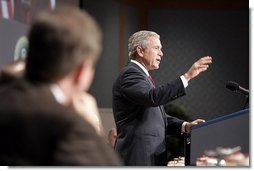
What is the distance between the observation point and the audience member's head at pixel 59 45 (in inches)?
43.0

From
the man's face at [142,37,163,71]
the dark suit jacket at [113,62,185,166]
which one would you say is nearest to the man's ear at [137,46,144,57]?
the man's face at [142,37,163,71]

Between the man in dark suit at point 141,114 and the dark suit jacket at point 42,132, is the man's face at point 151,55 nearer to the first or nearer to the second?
the man in dark suit at point 141,114

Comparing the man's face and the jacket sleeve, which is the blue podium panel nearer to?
the jacket sleeve

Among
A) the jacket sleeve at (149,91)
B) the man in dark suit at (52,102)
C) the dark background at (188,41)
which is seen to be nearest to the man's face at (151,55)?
the jacket sleeve at (149,91)

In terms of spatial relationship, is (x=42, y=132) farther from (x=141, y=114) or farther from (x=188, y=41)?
(x=188, y=41)

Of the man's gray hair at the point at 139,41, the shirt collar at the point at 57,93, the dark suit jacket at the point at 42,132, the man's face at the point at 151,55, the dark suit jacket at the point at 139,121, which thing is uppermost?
the shirt collar at the point at 57,93

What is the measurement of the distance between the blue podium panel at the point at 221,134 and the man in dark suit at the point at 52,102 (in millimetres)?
1257

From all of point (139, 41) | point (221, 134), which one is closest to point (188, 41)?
point (139, 41)

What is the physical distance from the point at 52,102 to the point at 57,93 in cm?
4

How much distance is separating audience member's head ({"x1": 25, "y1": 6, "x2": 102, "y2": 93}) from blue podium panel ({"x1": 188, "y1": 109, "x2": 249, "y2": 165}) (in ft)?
4.24

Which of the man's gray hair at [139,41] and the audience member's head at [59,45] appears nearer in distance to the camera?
the audience member's head at [59,45]

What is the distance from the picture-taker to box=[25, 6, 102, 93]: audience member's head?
109 centimetres

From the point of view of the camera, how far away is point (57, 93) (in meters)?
1.12

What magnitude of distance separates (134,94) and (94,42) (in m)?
1.66
